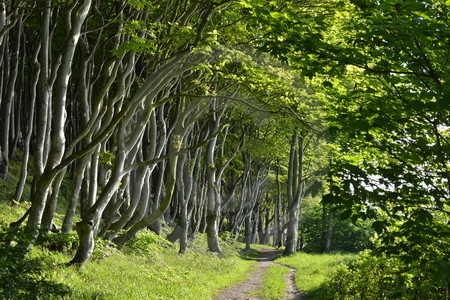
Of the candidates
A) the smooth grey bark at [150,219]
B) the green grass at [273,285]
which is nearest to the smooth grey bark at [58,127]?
the smooth grey bark at [150,219]

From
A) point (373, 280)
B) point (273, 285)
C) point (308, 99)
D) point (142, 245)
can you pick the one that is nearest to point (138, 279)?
point (142, 245)

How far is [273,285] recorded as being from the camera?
1595cm

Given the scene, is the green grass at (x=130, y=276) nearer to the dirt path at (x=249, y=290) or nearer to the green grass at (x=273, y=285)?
the dirt path at (x=249, y=290)

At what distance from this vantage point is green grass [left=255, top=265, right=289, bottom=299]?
45.8 feet

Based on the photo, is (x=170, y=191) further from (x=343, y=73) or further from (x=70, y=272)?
(x=343, y=73)

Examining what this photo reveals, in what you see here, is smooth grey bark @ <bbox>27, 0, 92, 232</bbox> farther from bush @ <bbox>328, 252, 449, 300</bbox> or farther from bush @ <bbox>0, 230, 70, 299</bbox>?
bush @ <bbox>328, 252, 449, 300</bbox>

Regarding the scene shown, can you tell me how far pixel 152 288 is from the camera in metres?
10.4

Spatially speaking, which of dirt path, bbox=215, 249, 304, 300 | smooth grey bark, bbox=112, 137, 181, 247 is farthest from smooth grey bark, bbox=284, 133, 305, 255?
smooth grey bark, bbox=112, 137, 181, 247

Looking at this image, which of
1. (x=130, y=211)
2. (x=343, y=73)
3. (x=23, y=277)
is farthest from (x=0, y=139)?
(x=343, y=73)

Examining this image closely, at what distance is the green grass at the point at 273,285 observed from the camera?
14.0m

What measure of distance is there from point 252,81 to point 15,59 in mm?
8654

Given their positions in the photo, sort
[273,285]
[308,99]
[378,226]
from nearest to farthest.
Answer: [378,226] → [308,99] → [273,285]

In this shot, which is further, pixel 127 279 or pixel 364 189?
Result: pixel 127 279

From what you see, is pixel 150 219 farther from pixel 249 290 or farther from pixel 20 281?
pixel 20 281
